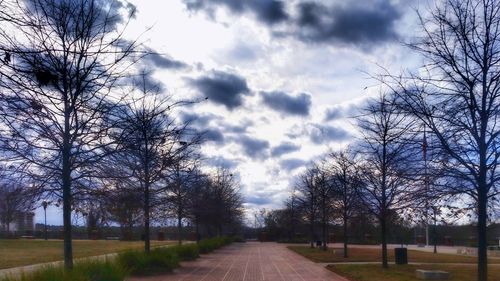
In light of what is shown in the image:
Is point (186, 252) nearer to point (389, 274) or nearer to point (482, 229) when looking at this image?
point (389, 274)

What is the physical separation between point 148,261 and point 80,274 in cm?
1081

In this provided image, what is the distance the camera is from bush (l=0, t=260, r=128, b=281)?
1062 cm

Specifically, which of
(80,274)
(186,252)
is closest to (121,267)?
(80,274)

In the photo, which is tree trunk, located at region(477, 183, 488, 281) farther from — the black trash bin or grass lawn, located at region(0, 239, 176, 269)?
grass lawn, located at region(0, 239, 176, 269)

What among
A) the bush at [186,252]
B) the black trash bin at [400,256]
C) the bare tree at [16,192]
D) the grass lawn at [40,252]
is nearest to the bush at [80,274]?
the bare tree at [16,192]

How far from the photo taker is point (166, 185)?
2714cm

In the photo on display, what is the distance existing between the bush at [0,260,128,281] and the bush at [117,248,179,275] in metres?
6.74

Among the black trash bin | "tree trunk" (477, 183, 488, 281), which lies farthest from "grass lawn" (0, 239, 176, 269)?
"tree trunk" (477, 183, 488, 281)

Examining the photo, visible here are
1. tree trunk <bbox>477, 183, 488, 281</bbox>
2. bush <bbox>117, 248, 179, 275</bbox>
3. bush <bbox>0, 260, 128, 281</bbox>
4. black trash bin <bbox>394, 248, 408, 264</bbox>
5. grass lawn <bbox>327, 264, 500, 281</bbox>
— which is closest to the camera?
bush <bbox>0, 260, 128, 281</bbox>

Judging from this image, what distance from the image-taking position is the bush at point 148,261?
70.3 ft

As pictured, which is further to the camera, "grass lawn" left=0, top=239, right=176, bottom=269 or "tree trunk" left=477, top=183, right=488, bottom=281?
"grass lawn" left=0, top=239, right=176, bottom=269

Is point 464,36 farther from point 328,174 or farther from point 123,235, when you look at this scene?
point 123,235

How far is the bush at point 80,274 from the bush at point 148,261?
6.74m

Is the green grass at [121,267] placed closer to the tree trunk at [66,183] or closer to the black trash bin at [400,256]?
the tree trunk at [66,183]
